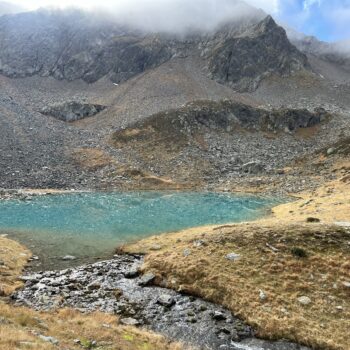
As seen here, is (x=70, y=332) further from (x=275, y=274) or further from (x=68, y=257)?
(x=68, y=257)

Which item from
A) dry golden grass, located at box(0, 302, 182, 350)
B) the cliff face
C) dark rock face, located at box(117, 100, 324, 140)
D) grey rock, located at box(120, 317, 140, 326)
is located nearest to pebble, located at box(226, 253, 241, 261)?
grey rock, located at box(120, 317, 140, 326)

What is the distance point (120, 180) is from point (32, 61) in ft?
357

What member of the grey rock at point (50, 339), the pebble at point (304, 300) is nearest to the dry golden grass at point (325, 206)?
the pebble at point (304, 300)

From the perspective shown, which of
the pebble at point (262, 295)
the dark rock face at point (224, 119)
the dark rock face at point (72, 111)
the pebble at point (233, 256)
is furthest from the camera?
the dark rock face at point (72, 111)

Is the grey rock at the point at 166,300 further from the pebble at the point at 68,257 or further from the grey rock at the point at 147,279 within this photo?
the pebble at the point at 68,257

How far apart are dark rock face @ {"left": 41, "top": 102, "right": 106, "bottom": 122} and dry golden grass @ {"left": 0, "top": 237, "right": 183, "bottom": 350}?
114525 mm

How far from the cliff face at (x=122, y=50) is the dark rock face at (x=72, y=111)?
110 feet

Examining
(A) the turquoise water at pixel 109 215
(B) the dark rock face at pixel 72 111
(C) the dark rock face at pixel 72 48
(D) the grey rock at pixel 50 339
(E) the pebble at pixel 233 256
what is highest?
(C) the dark rock face at pixel 72 48

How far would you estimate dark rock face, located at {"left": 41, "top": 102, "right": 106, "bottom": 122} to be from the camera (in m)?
131

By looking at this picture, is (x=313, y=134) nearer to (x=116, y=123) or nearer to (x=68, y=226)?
(x=116, y=123)

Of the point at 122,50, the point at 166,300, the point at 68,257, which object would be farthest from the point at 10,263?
the point at 122,50

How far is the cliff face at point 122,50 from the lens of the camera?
167 meters

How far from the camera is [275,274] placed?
91.4ft

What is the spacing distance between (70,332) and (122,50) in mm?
170905
